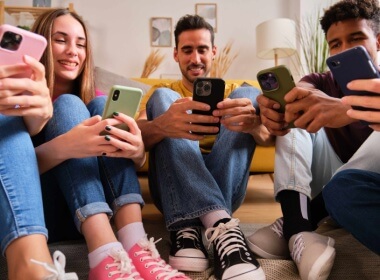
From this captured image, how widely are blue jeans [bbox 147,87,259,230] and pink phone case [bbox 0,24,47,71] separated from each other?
1.38 feet

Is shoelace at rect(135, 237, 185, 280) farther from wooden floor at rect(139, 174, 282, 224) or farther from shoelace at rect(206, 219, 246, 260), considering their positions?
wooden floor at rect(139, 174, 282, 224)

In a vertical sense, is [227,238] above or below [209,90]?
below

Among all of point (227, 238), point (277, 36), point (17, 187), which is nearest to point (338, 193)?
point (227, 238)

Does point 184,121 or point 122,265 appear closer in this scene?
point 122,265

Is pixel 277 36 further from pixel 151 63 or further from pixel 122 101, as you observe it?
pixel 122 101

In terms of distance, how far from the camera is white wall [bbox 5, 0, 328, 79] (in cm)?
340

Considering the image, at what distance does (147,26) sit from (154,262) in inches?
116

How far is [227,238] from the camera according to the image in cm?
88

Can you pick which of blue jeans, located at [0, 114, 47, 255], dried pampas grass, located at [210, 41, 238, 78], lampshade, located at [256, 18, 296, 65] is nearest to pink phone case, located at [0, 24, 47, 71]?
blue jeans, located at [0, 114, 47, 255]

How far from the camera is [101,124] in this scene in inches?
33.1

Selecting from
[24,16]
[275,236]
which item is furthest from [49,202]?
[24,16]

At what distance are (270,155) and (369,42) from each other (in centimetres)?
75

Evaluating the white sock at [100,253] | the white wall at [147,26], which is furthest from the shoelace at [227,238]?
the white wall at [147,26]

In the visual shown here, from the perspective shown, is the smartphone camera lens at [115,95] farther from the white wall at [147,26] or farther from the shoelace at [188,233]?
the white wall at [147,26]
